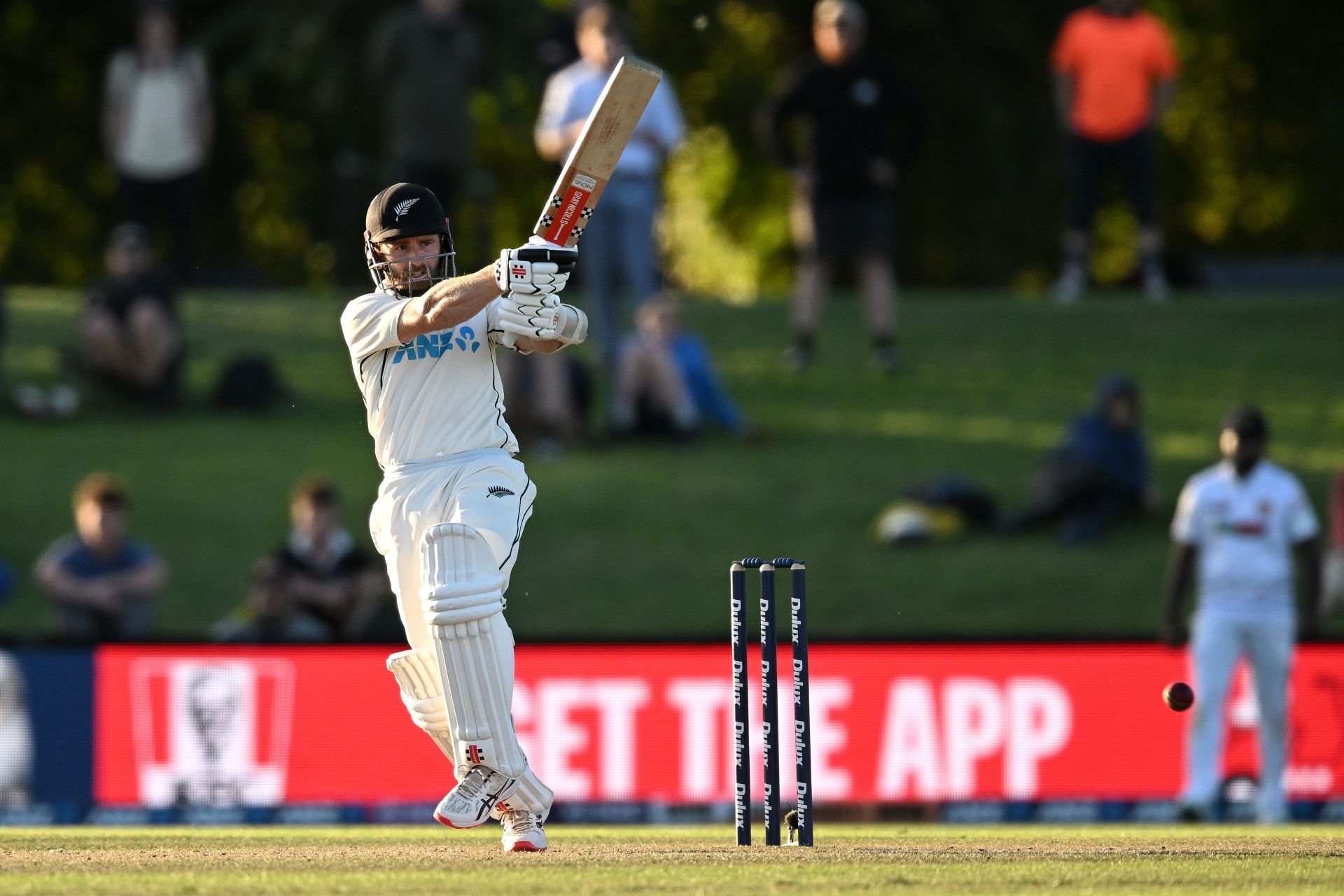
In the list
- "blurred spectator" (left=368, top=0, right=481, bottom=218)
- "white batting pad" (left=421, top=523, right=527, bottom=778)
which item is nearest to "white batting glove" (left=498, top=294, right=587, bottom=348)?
"white batting pad" (left=421, top=523, right=527, bottom=778)

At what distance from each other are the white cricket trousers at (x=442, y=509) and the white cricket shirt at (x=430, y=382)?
48mm

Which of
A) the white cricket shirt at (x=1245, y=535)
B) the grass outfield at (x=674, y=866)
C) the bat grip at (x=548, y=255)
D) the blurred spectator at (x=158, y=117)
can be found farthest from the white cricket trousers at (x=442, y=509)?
the blurred spectator at (x=158, y=117)

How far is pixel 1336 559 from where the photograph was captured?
12.2m

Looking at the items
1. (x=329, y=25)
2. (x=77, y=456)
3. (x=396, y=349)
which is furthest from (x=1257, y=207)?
(x=396, y=349)

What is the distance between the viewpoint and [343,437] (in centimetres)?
1459

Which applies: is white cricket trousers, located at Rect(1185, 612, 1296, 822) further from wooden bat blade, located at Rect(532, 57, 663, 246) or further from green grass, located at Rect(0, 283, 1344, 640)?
wooden bat blade, located at Rect(532, 57, 663, 246)

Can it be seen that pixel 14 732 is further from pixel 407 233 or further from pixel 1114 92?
pixel 1114 92

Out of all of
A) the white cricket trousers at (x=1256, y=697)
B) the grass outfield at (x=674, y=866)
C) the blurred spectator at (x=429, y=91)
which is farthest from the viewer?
the blurred spectator at (x=429, y=91)

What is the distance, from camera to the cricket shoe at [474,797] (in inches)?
226

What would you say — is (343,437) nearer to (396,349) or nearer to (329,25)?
(329,25)

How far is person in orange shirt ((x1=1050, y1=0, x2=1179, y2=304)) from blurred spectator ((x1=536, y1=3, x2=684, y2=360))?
3.11 m

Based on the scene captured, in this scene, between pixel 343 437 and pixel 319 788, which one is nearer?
pixel 319 788

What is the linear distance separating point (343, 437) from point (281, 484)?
89cm

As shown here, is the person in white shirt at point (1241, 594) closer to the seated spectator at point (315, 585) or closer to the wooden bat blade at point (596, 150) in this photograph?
the seated spectator at point (315, 585)
